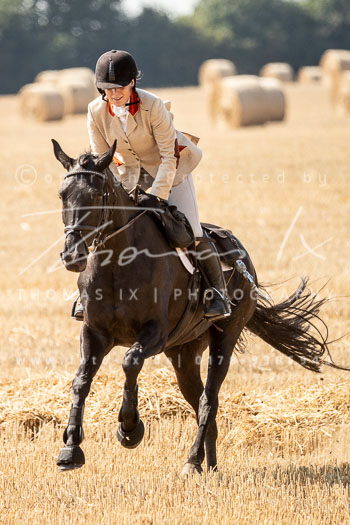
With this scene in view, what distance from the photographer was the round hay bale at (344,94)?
103 ft

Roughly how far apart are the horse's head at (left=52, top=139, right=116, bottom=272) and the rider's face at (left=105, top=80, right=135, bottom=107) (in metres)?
0.51

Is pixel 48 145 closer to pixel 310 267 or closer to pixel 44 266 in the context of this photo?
pixel 44 266

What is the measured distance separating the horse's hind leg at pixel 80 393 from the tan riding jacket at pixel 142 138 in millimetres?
1121

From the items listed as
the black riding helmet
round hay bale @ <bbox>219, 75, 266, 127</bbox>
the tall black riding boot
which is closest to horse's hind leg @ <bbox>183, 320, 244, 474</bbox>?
the tall black riding boot

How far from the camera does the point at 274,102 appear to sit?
30.1m

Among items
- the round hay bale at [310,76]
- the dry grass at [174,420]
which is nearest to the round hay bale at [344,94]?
the dry grass at [174,420]

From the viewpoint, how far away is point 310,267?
13391 millimetres

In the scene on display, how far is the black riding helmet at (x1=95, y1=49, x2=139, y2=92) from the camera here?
5.58 m

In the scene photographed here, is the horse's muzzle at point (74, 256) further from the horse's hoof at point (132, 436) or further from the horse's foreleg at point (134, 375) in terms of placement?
the horse's hoof at point (132, 436)

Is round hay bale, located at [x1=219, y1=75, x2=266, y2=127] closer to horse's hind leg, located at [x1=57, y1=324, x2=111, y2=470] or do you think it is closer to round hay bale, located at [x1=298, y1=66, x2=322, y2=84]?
horse's hind leg, located at [x1=57, y1=324, x2=111, y2=470]

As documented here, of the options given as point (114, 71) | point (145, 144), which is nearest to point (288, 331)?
point (145, 144)

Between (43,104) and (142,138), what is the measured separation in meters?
31.0

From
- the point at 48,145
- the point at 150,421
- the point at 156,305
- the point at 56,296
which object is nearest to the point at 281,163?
the point at 48,145

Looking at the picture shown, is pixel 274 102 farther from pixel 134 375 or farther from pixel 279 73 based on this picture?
pixel 279 73
